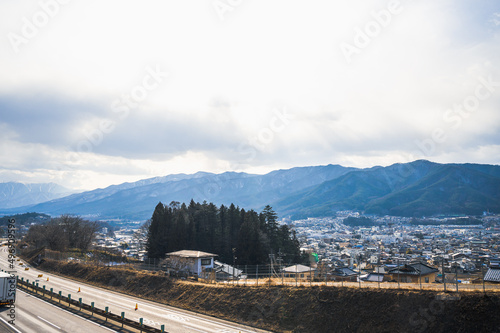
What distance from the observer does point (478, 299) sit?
728 inches

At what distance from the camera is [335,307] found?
23.0 m

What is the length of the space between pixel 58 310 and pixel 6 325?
20.3ft

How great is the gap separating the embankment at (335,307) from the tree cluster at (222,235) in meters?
20.6

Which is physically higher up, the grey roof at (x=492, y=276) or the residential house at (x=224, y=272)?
the grey roof at (x=492, y=276)

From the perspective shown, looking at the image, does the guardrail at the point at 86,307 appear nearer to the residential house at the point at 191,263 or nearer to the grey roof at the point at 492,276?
the residential house at the point at 191,263

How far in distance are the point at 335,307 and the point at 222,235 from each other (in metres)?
41.5

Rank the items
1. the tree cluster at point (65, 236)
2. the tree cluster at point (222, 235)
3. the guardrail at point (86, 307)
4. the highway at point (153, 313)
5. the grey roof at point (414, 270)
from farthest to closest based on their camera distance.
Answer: the tree cluster at point (65, 236)
the tree cluster at point (222, 235)
the grey roof at point (414, 270)
the highway at point (153, 313)
the guardrail at point (86, 307)

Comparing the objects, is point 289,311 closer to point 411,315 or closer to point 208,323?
point 208,323

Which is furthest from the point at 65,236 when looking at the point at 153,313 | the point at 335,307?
the point at 335,307

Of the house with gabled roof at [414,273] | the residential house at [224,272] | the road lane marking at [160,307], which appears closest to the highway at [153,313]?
the road lane marking at [160,307]

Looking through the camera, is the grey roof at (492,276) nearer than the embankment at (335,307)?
No

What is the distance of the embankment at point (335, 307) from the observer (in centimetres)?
1822

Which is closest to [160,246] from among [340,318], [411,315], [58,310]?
[58,310]

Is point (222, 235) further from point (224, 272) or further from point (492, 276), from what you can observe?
point (492, 276)
